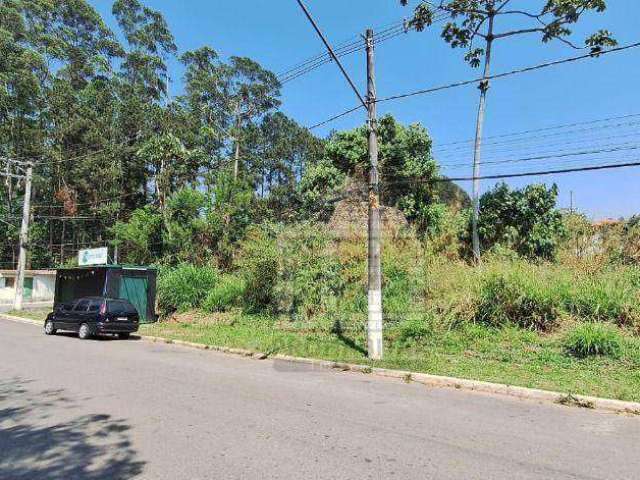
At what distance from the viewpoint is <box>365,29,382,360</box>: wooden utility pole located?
42.0 ft

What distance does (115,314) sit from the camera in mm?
19672

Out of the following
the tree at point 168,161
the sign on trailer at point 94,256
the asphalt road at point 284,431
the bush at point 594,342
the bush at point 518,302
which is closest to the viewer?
the asphalt road at point 284,431

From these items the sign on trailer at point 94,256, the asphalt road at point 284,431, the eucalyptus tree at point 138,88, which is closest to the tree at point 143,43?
the eucalyptus tree at point 138,88

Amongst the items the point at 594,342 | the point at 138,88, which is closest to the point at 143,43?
the point at 138,88

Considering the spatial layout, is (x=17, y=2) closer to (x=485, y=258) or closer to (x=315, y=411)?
(x=485, y=258)

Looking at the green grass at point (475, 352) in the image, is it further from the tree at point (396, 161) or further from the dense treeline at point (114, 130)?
the dense treeline at point (114, 130)

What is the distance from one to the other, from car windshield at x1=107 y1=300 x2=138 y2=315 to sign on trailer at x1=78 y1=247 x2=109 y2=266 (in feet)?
43.5

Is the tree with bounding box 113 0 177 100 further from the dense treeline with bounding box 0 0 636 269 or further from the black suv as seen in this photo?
the black suv

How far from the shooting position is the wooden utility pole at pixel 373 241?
1280 centimetres

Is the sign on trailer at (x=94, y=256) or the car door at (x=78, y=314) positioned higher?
the sign on trailer at (x=94, y=256)

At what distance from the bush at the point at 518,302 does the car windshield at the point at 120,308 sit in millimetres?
13033

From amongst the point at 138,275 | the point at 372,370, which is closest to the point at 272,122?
the point at 138,275

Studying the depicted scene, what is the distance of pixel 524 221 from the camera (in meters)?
21.4

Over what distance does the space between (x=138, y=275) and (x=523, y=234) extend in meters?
18.6
